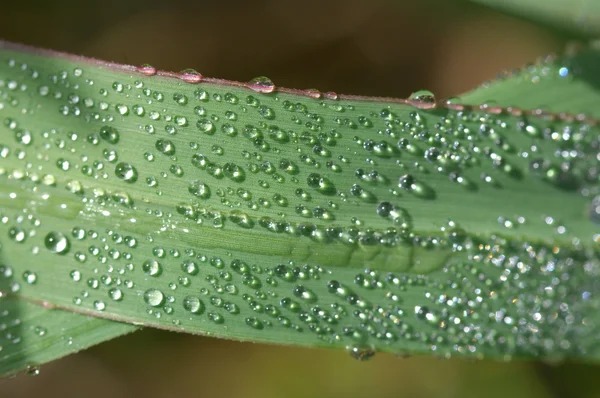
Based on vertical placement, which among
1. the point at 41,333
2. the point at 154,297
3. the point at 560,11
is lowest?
the point at 41,333

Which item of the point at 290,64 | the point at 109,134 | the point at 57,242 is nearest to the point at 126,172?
the point at 109,134

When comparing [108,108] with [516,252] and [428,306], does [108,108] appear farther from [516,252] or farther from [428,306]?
[516,252]

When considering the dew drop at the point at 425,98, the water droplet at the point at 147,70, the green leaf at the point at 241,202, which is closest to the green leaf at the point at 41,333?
the green leaf at the point at 241,202

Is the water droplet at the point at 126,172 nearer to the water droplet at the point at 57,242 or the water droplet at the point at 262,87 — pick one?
the water droplet at the point at 57,242

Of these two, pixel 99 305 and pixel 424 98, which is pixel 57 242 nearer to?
pixel 99 305

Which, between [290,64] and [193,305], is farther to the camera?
[290,64]
